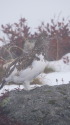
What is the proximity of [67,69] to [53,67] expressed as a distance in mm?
368

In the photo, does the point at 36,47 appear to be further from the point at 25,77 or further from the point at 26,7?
the point at 26,7

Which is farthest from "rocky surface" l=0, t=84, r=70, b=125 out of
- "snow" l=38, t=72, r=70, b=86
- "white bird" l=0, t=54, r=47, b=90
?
"snow" l=38, t=72, r=70, b=86

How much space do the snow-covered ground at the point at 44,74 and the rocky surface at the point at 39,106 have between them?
253mm

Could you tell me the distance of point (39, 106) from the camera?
405 centimetres

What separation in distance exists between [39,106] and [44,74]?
3.55m

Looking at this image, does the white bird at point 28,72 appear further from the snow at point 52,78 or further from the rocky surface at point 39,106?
the snow at point 52,78

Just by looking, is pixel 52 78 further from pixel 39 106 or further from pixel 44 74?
pixel 39 106

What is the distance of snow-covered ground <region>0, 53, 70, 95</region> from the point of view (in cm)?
443

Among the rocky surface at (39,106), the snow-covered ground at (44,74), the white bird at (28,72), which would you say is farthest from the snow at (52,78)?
the white bird at (28,72)

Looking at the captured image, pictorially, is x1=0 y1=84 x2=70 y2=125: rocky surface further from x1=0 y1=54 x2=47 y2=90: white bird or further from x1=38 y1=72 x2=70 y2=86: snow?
x1=38 y1=72 x2=70 y2=86: snow

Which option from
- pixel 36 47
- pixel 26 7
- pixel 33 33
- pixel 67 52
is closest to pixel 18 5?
pixel 26 7

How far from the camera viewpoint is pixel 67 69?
8.29 meters

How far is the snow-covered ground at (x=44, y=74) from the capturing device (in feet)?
14.5

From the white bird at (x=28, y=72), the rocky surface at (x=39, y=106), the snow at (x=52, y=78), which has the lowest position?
the rocky surface at (x=39, y=106)
